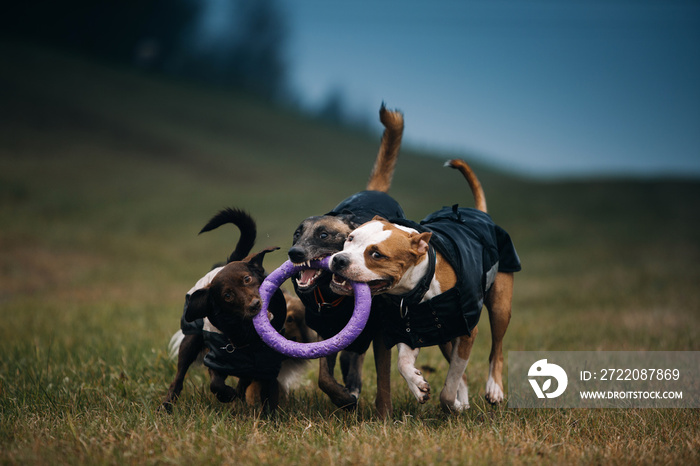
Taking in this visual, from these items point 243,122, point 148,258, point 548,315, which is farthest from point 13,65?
point 548,315

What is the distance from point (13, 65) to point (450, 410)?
4512 centimetres

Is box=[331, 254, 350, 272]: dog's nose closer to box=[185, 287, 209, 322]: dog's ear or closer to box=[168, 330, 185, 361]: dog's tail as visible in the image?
box=[185, 287, 209, 322]: dog's ear

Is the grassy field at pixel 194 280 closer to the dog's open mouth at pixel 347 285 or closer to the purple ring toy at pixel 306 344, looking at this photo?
the purple ring toy at pixel 306 344

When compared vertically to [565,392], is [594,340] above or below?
above

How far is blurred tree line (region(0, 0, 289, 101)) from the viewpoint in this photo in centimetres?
4841

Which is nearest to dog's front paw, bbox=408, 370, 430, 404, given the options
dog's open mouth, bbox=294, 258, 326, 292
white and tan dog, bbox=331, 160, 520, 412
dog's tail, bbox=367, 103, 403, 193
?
white and tan dog, bbox=331, 160, 520, 412

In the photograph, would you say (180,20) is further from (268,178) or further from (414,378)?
(414,378)

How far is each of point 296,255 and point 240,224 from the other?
0.73 m

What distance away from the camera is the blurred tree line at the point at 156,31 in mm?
48406

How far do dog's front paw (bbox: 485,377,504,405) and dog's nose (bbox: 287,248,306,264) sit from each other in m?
1.75

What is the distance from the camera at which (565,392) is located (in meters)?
4.67

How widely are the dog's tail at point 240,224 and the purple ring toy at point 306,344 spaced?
22.4 inches

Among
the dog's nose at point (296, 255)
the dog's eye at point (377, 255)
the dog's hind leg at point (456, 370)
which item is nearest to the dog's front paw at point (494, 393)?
the dog's hind leg at point (456, 370)

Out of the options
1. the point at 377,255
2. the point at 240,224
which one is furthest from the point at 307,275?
the point at 240,224
